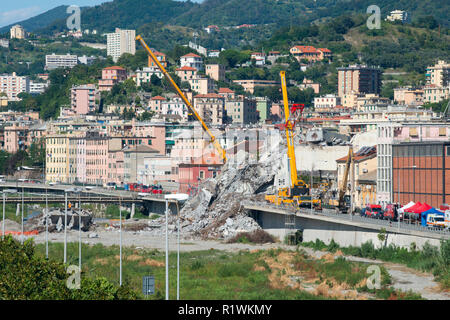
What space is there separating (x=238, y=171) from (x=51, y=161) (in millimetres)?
61741

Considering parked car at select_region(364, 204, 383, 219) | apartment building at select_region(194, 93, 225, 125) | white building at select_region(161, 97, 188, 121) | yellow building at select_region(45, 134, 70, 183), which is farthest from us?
apartment building at select_region(194, 93, 225, 125)

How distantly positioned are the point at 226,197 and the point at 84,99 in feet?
356

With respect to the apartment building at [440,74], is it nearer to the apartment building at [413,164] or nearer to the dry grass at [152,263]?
the apartment building at [413,164]

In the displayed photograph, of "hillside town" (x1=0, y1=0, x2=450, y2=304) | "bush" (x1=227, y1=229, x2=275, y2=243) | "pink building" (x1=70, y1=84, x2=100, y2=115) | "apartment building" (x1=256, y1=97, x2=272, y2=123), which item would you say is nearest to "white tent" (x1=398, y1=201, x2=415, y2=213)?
"hillside town" (x1=0, y1=0, x2=450, y2=304)

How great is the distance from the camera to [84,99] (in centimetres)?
18688

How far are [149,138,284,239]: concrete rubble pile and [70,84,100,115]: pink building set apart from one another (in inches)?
3982

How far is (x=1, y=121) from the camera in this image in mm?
186500

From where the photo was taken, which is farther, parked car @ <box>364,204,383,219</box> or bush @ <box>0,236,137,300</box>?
parked car @ <box>364,204,383,219</box>

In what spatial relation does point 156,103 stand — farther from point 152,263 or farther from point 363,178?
point 152,263

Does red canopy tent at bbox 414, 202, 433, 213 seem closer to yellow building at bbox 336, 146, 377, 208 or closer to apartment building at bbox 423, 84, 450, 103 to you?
yellow building at bbox 336, 146, 377, 208

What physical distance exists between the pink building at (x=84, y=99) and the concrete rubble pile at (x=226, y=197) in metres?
101

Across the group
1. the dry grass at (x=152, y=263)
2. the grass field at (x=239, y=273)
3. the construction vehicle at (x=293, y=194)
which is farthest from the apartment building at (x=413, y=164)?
the dry grass at (x=152, y=263)

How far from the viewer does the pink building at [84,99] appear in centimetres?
18625

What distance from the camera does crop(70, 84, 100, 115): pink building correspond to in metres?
186
